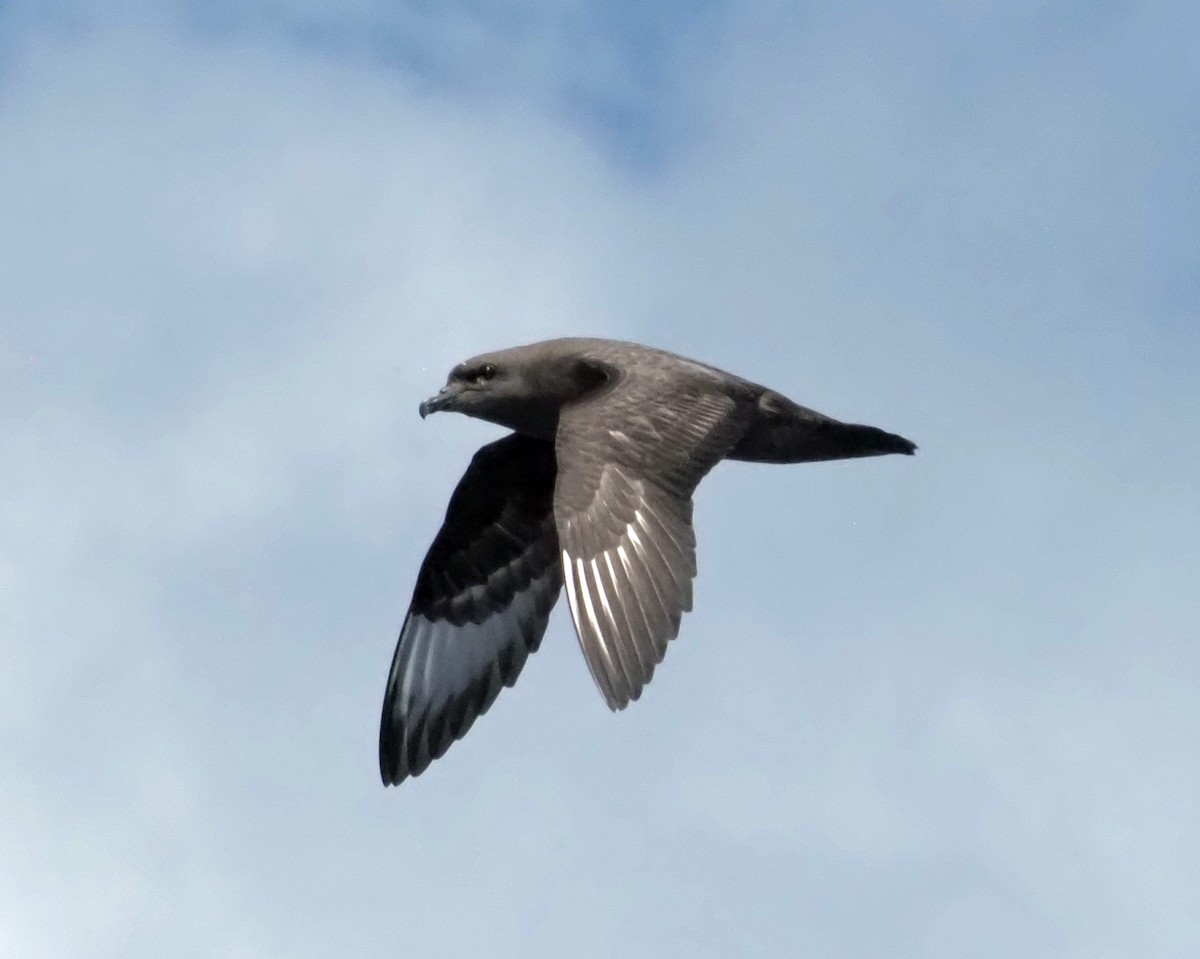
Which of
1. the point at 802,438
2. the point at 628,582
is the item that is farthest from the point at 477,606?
the point at 628,582

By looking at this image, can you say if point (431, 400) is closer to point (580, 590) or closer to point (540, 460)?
point (540, 460)

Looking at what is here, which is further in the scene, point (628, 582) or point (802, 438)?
point (802, 438)

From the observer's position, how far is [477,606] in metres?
10.3

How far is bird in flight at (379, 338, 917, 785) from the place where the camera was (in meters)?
7.66

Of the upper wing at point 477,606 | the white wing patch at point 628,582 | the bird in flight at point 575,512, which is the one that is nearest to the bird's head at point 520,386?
the bird in flight at point 575,512

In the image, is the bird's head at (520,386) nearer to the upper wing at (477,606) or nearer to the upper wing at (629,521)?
the upper wing at (477,606)

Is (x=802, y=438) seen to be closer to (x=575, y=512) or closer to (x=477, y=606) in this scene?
(x=575, y=512)

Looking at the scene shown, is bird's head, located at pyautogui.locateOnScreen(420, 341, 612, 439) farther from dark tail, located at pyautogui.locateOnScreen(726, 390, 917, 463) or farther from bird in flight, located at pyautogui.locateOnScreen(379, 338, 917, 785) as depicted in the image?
dark tail, located at pyautogui.locateOnScreen(726, 390, 917, 463)

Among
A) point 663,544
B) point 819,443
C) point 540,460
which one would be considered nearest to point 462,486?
point 540,460

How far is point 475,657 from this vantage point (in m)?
10.2

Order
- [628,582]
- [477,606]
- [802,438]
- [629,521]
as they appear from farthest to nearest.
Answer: [477,606] → [802,438] → [629,521] → [628,582]

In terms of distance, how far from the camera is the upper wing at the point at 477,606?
397 inches

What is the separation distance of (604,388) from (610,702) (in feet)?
5.80

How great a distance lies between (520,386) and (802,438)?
133 cm
